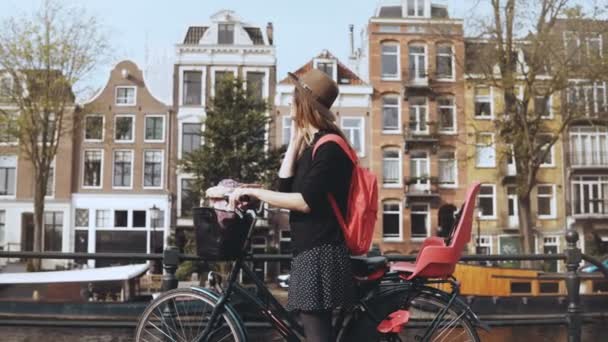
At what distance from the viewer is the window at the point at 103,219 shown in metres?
27.3

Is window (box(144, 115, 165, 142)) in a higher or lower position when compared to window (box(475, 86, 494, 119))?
lower

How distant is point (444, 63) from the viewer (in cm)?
2959

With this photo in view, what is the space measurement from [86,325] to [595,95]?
2134 cm

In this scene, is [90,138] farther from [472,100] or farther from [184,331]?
[184,331]

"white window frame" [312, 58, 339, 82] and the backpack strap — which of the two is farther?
"white window frame" [312, 58, 339, 82]

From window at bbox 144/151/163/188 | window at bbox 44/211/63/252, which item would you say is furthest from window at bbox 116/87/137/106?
window at bbox 44/211/63/252

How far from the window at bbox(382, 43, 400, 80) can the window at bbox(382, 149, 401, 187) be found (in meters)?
3.46

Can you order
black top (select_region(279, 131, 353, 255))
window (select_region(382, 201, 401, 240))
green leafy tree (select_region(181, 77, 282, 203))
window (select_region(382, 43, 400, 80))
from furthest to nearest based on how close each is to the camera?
window (select_region(382, 43, 400, 80)), window (select_region(382, 201, 401, 240)), green leafy tree (select_region(181, 77, 282, 203)), black top (select_region(279, 131, 353, 255))

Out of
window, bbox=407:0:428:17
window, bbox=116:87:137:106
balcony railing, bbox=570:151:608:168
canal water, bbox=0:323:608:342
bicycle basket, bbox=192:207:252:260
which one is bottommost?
canal water, bbox=0:323:608:342

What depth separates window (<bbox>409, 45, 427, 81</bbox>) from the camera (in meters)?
29.1

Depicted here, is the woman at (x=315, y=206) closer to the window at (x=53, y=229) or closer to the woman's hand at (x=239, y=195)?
the woman's hand at (x=239, y=195)

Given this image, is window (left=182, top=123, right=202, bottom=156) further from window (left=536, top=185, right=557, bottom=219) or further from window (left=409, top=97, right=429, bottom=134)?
window (left=536, top=185, right=557, bottom=219)

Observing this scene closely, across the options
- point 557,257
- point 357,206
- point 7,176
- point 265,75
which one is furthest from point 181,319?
point 7,176

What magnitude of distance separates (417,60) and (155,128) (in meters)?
11.8
